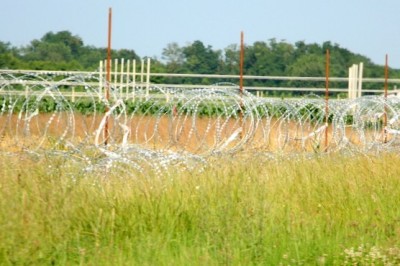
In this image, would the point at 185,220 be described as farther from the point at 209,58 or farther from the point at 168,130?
the point at 209,58

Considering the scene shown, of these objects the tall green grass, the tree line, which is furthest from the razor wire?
the tree line

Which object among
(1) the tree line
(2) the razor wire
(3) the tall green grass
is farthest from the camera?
(1) the tree line

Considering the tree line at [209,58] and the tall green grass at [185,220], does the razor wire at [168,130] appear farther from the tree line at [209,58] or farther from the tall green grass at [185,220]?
the tree line at [209,58]

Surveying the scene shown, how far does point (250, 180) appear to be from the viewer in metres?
9.12

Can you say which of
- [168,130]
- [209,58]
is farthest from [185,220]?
[209,58]

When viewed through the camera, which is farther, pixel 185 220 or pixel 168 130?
pixel 168 130

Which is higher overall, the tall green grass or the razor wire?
the razor wire

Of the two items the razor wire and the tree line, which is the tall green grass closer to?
the razor wire

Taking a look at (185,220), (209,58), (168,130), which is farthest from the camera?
(209,58)

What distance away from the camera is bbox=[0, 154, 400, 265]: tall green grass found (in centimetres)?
694

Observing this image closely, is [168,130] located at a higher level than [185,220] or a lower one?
higher

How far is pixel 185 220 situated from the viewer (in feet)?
26.5

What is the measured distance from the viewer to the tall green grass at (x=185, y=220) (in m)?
6.94

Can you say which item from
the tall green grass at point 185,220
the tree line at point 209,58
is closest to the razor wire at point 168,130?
the tall green grass at point 185,220
